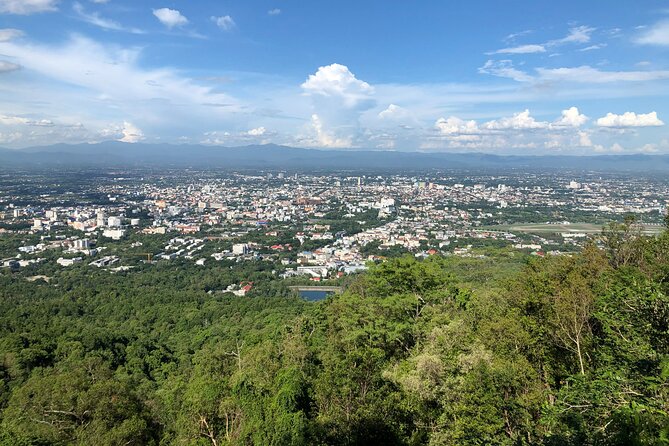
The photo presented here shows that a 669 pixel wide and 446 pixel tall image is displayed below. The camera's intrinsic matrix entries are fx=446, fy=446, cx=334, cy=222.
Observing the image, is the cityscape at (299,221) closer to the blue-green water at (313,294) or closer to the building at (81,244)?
the building at (81,244)

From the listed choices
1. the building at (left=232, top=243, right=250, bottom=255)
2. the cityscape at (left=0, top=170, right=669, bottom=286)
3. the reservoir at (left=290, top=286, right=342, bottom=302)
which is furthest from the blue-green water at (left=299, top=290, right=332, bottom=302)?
the building at (left=232, top=243, right=250, bottom=255)

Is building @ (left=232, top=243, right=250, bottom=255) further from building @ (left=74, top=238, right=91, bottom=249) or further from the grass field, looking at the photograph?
the grass field

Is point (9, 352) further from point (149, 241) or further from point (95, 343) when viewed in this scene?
point (149, 241)

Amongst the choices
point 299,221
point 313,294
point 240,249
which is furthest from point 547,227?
point 240,249

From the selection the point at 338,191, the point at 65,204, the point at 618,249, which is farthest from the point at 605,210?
the point at 65,204

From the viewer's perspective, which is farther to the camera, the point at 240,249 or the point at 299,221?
the point at 299,221

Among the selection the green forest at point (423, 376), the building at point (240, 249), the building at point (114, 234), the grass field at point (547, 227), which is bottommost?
the building at point (240, 249)

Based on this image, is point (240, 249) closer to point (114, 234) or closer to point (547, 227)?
point (114, 234)

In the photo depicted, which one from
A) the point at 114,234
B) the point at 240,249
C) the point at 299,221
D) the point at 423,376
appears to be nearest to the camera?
the point at 423,376

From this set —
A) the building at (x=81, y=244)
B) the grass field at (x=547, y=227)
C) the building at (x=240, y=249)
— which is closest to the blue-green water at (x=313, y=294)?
the building at (x=240, y=249)
